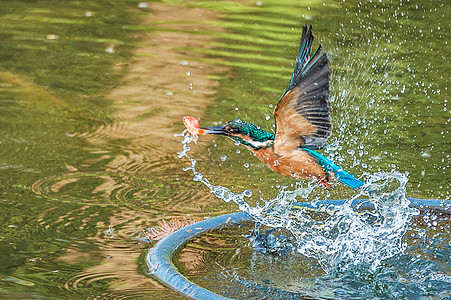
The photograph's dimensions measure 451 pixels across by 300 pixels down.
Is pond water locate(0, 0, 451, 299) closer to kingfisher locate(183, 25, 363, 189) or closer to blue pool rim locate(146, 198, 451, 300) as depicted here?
blue pool rim locate(146, 198, 451, 300)

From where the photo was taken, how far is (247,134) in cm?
362

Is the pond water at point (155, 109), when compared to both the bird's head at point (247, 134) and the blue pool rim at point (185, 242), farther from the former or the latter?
the bird's head at point (247, 134)

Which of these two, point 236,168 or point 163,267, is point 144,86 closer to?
point 236,168

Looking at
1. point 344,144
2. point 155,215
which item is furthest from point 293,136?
point 344,144

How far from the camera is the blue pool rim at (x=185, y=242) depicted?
3475mm

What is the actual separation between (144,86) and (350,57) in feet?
8.44

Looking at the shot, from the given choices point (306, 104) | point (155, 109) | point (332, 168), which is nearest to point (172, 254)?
point (332, 168)

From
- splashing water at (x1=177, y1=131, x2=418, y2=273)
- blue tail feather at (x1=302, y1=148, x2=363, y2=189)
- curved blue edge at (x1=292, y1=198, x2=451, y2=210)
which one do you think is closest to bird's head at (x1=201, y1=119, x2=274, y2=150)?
blue tail feather at (x1=302, y1=148, x2=363, y2=189)

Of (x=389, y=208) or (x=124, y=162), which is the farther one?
(x=124, y=162)

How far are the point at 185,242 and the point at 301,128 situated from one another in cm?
97

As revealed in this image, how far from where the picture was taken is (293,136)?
3.61 metres

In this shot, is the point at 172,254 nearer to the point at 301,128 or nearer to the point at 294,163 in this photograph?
the point at 294,163

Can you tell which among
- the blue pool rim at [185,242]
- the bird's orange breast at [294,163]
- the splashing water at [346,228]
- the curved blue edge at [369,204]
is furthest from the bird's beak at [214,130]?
the curved blue edge at [369,204]

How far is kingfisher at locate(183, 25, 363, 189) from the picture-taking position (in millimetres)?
3383
